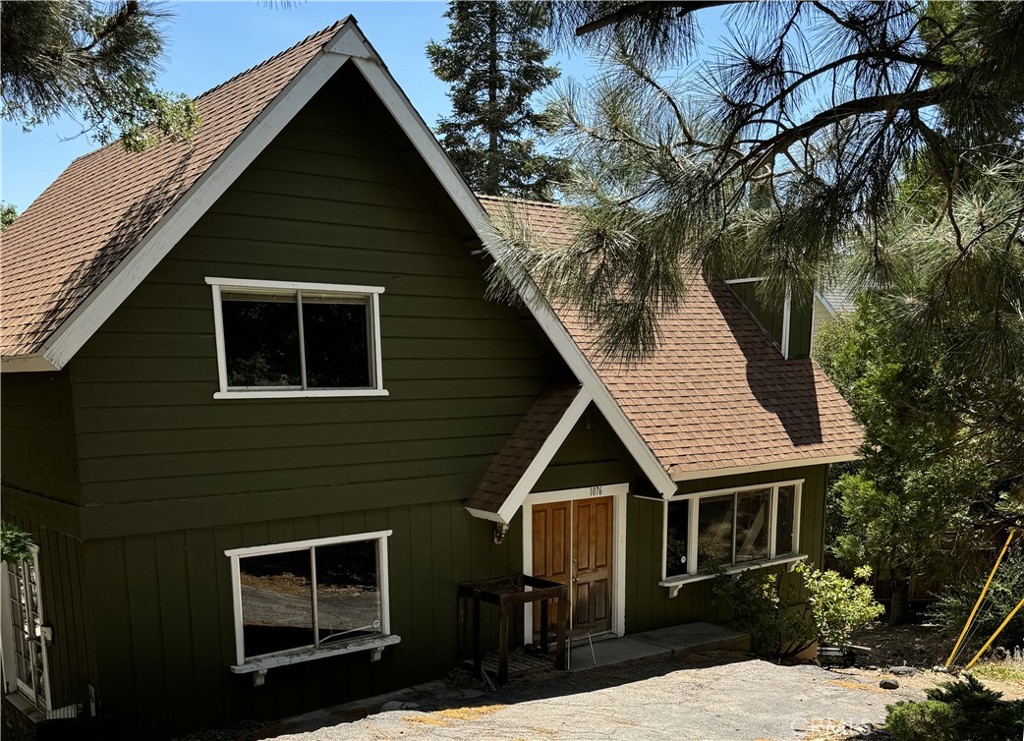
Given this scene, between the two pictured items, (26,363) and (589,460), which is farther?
(589,460)

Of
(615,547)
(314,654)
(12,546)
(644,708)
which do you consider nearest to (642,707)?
(644,708)

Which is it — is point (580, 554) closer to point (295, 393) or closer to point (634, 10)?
point (295, 393)

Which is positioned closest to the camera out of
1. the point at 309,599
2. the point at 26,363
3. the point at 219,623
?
the point at 26,363

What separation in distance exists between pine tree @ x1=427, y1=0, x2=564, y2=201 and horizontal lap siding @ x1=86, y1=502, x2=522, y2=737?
810 inches

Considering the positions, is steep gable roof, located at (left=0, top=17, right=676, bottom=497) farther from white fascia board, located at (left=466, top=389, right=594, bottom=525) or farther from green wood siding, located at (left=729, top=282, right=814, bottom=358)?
green wood siding, located at (left=729, top=282, right=814, bottom=358)

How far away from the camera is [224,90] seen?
9578 mm

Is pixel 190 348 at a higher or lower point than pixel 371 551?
higher

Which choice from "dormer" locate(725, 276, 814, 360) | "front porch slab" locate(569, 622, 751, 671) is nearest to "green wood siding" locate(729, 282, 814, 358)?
"dormer" locate(725, 276, 814, 360)

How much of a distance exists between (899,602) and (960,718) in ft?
41.7

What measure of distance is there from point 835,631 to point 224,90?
34.8 ft

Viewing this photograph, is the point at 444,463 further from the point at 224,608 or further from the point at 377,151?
the point at 377,151

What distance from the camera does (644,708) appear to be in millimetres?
7770

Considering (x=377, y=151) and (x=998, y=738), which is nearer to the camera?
(x=998, y=738)

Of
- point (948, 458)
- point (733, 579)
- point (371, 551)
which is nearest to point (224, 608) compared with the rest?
point (371, 551)
